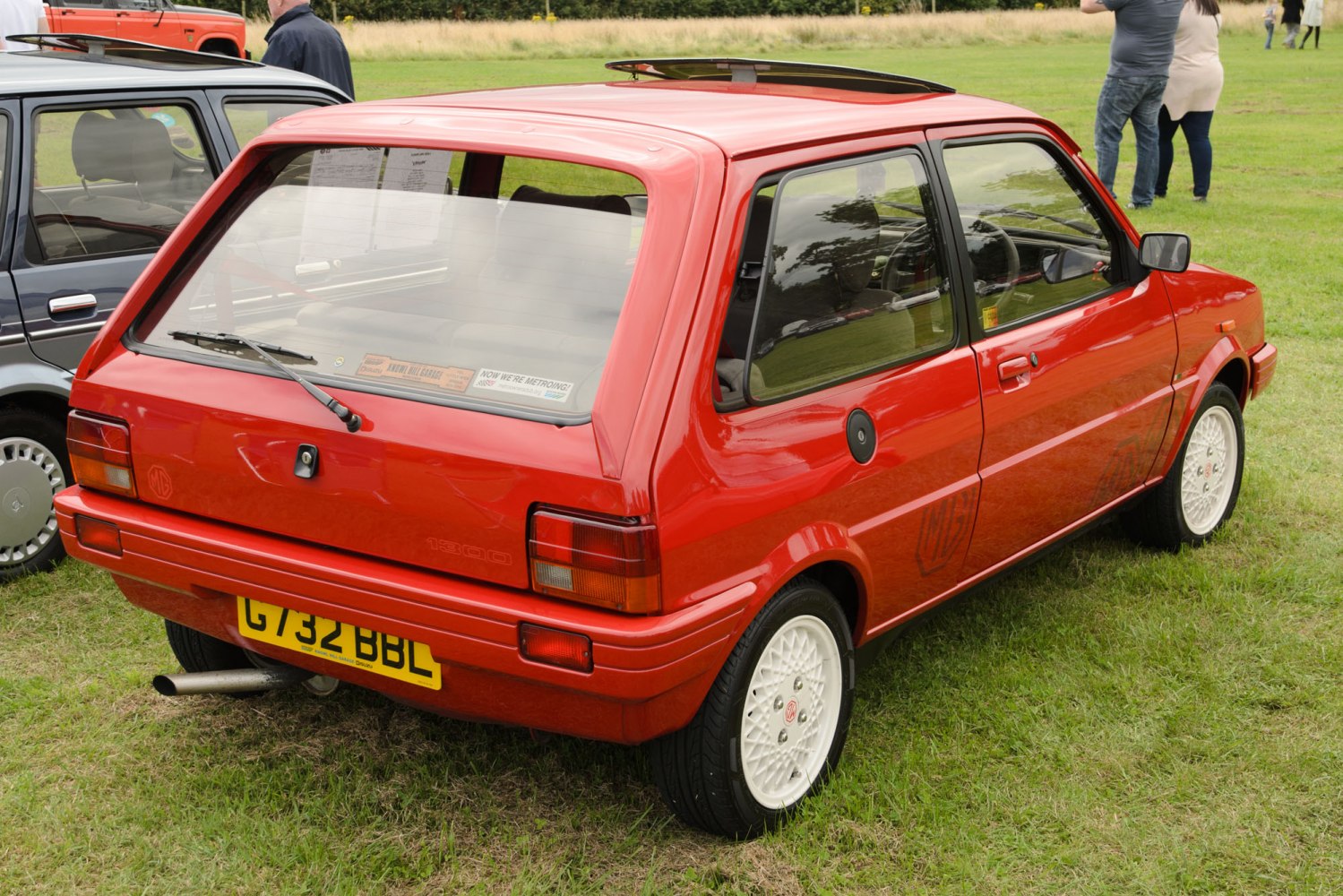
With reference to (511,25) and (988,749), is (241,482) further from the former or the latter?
(511,25)

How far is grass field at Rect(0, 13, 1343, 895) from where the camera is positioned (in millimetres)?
3045

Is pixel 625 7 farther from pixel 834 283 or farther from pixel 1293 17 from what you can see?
pixel 834 283

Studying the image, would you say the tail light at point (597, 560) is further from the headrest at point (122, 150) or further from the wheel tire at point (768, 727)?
the headrest at point (122, 150)

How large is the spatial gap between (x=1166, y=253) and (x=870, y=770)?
6.34ft

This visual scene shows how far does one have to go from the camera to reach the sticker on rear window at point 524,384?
2672 millimetres

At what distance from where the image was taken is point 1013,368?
3.64 metres

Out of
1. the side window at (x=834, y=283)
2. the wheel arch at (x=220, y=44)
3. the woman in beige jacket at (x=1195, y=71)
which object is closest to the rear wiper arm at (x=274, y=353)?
the side window at (x=834, y=283)

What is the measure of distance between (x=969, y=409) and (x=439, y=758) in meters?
1.66

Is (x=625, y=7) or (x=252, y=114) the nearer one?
(x=252, y=114)

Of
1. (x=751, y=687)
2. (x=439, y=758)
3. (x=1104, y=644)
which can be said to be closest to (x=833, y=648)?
(x=751, y=687)

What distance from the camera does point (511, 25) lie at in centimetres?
4247

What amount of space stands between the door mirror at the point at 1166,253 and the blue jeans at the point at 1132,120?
7694mm

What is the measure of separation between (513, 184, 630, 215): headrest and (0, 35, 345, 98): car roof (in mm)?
2586

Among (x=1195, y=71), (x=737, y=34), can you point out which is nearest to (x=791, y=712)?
(x=1195, y=71)
